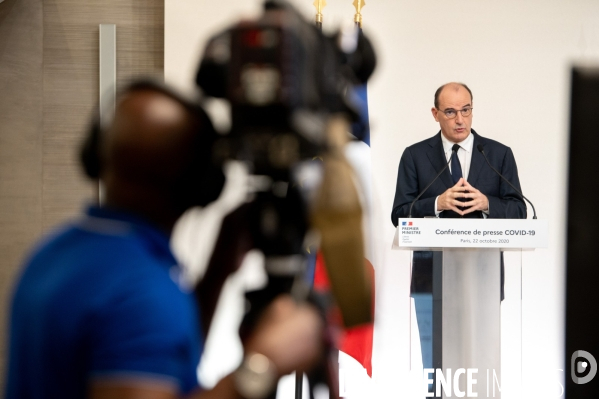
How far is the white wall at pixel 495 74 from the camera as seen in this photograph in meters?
4.90

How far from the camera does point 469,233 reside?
11.1ft

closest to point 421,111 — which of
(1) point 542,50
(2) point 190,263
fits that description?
(1) point 542,50

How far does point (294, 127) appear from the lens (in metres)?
0.64

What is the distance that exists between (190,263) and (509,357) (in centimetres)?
432

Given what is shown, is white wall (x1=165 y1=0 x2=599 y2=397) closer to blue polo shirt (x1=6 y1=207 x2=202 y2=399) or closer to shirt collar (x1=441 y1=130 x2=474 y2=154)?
shirt collar (x1=441 y1=130 x2=474 y2=154)

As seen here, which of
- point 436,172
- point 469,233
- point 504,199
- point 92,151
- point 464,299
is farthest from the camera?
point 436,172

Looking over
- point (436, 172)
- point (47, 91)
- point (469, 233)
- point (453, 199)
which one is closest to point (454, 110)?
point (436, 172)

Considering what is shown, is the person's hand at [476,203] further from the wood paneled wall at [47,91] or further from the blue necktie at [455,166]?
the wood paneled wall at [47,91]

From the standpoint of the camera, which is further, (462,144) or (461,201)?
(462,144)

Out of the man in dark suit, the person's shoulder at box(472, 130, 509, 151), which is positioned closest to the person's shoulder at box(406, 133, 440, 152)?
the man in dark suit

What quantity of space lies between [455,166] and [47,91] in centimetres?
303

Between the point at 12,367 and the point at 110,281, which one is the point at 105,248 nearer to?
the point at 110,281

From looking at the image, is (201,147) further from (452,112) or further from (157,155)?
(452,112)

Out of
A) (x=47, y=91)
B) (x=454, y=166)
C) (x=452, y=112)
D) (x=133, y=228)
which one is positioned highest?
(x=47, y=91)
